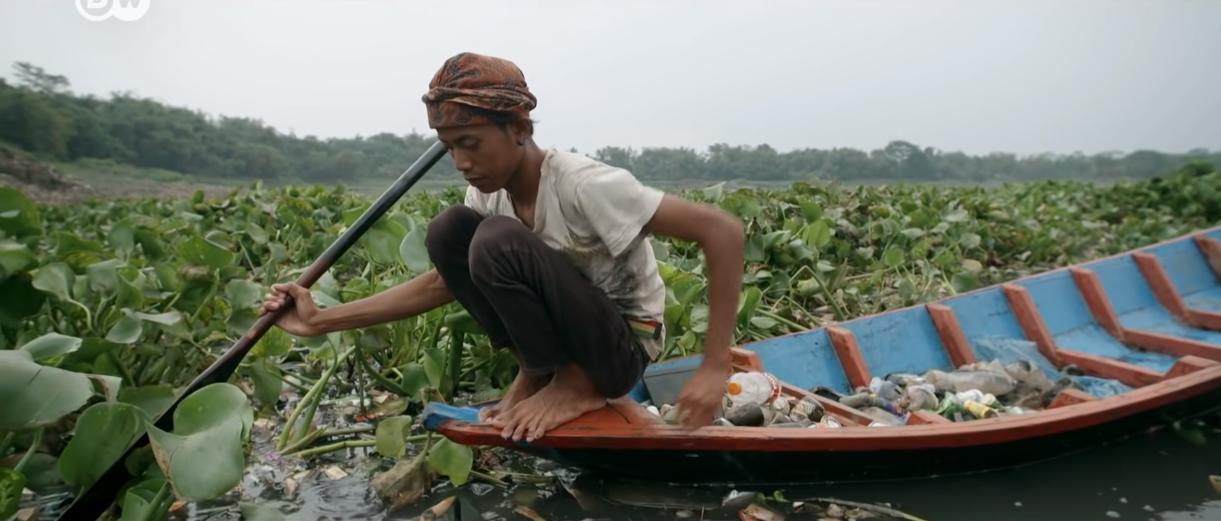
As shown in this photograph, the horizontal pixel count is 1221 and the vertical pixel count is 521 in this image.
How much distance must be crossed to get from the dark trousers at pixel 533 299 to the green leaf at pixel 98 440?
0.58 m

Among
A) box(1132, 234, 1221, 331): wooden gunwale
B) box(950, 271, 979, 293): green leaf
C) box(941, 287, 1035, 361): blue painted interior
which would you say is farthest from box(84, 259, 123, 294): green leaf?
box(1132, 234, 1221, 331): wooden gunwale

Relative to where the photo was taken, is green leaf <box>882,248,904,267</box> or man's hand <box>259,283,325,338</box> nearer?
man's hand <box>259,283,325,338</box>

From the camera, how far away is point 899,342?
2.49 meters

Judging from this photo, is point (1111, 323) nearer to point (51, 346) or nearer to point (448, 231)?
point (448, 231)

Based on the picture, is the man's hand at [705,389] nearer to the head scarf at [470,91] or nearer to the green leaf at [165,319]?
the head scarf at [470,91]

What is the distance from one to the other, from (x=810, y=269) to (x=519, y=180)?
182 cm

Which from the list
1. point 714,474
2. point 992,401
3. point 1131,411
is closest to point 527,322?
point 714,474

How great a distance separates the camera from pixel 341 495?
1716 millimetres

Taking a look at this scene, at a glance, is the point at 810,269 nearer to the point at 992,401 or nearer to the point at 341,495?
the point at 992,401

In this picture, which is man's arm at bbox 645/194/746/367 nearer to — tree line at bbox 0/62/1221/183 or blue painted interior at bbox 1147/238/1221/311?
blue painted interior at bbox 1147/238/1221/311

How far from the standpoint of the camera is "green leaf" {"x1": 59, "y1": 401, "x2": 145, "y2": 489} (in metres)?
1.26

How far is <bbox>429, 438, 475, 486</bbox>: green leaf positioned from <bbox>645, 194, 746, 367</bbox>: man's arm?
0.61 meters

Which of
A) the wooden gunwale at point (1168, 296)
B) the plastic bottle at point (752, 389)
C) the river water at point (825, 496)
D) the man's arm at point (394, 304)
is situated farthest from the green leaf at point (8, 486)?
the wooden gunwale at point (1168, 296)

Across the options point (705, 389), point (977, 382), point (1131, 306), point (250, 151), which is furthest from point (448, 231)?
point (250, 151)
